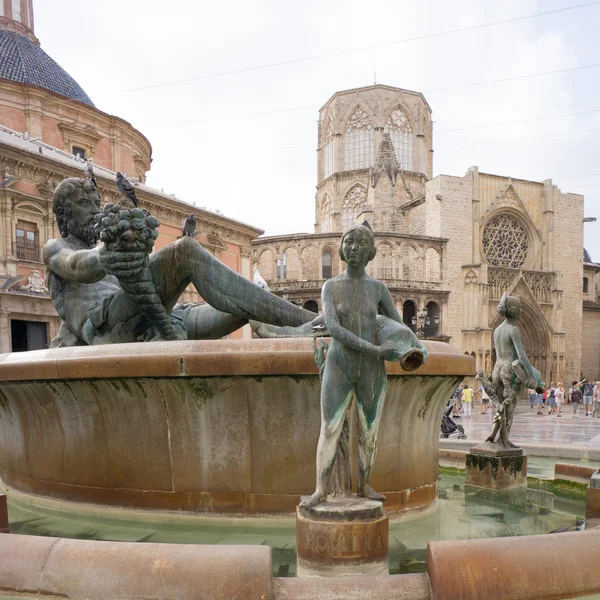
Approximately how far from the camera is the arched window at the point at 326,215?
188ft

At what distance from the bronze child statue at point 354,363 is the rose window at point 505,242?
1684 inches

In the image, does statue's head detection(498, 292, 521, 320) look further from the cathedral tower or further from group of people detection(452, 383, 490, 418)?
the cathedral tower

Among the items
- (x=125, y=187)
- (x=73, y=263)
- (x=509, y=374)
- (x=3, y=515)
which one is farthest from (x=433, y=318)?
(x=3, y=515)

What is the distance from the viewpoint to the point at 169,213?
29.2 m

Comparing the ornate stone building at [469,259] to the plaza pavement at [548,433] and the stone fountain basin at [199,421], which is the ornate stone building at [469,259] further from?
the stone fountain basin at [199,421]

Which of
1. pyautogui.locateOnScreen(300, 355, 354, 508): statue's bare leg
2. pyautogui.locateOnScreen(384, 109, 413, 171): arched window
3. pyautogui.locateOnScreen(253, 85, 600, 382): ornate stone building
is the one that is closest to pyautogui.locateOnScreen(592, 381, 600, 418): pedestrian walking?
pyautogui.locateOnScreen(253, 85, 600, 382): ornate stone building

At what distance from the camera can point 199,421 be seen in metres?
3.48

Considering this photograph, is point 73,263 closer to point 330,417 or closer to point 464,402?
point 330,417

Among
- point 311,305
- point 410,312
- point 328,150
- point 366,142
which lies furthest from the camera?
point 328,150

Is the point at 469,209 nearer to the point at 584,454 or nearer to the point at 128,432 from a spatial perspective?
the point at 584,454

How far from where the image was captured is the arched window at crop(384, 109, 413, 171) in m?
55.7

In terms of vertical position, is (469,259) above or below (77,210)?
above

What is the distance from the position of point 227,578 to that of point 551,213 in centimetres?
4824

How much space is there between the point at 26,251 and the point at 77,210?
20606 mm
